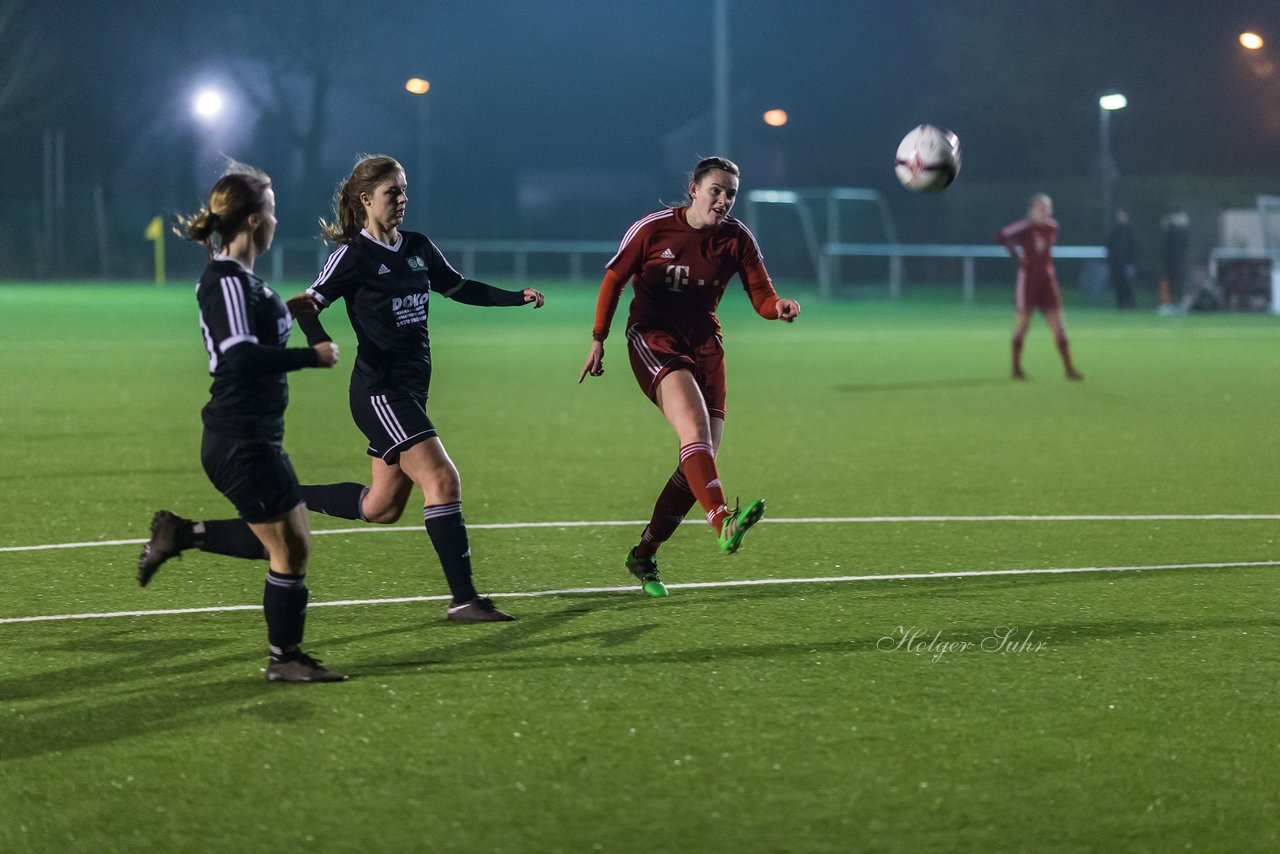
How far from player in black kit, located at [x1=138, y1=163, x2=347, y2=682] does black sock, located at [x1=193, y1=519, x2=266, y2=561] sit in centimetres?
63

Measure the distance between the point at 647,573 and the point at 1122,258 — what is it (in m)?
31.5

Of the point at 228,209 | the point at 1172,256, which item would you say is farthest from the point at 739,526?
the point at 1172,256

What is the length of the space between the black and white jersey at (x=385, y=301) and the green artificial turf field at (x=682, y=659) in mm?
956

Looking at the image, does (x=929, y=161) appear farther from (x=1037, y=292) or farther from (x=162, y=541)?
(x=1037, y=292)

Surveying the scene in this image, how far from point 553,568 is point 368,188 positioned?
7.09 ft

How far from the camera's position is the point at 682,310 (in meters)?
7.76

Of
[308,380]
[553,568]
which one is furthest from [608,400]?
[553,568]

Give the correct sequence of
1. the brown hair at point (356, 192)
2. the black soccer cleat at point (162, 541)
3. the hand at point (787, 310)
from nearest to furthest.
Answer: the black soccer cleat at point (162, 541)
the brown hair at point (356, 192)
the hand at point (787, 310)

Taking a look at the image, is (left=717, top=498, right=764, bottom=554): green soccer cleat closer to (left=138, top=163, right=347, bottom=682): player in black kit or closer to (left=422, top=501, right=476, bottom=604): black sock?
(left=422, top=501, right=476, bottom=604): black sock

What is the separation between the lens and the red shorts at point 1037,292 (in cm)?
1984

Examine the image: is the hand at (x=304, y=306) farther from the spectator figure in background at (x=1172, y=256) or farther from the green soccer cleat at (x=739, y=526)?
the spectator figure in background at (x=1172, y=256)

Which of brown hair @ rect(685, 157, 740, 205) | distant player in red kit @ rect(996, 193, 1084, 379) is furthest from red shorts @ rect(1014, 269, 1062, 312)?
brown hair @ rect(685, 157, 740, 205)

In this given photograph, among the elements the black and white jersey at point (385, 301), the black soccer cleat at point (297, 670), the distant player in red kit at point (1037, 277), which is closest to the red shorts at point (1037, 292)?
the distant player in red kit at point (1037, 277)

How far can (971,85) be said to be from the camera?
198 ft
